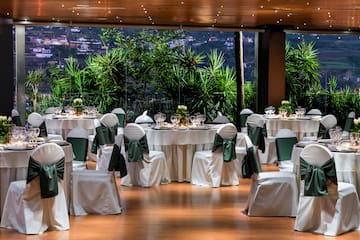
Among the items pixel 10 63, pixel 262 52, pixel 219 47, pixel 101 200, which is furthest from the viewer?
pixel 219 47

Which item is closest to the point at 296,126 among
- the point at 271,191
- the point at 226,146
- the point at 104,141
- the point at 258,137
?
the point at 258,137

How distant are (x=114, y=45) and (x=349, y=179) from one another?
11490 millimetres

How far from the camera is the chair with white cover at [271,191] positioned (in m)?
7.86

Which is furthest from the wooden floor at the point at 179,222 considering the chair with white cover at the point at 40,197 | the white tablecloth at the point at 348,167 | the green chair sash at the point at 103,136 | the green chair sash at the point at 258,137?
the green chair sash at the point at 103,136

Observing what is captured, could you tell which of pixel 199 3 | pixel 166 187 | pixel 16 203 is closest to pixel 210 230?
pixel 16 203

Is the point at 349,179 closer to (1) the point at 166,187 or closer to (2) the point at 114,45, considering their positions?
(1) the point at 166,187

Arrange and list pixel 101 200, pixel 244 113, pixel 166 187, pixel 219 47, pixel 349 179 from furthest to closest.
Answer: pixel 219 47 → pixel 244 113 → pixel 166 187 → pixel 101 200 → pixel 349 179

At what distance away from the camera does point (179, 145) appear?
34.8 ft

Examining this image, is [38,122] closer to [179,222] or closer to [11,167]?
[11,167]

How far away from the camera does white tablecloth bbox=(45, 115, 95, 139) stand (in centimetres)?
1269

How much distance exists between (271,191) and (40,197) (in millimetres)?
2746

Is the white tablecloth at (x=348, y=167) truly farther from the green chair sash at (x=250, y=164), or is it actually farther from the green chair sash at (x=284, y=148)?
the green chair sash at (x=284, y=148)

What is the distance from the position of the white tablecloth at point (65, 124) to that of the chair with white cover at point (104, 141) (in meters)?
1.20

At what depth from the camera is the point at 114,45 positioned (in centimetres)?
1803
